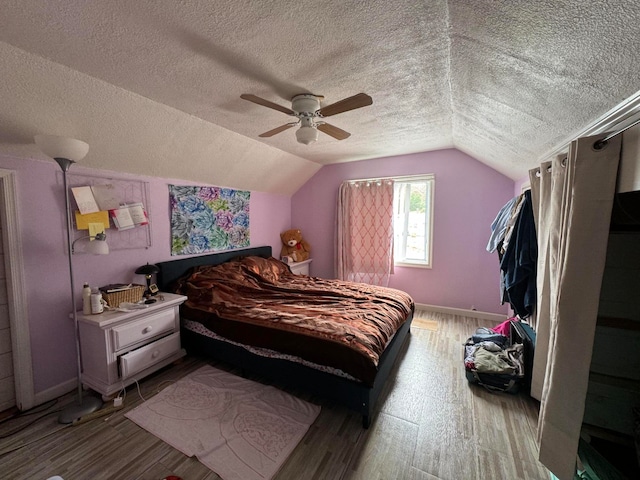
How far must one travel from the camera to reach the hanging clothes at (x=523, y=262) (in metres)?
2.00

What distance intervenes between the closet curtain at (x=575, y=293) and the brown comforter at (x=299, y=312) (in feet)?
3.12

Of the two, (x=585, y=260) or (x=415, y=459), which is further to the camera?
(x=415, y=459)

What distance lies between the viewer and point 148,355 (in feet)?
7.06

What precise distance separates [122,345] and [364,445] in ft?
6.41

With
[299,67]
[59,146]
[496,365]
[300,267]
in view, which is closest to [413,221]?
[300,267]

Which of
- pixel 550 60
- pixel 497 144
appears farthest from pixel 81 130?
pixel 497 144

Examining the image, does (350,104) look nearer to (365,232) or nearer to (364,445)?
(364,445)

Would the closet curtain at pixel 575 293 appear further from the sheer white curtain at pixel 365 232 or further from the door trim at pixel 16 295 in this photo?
the door trim at pixel 16 295

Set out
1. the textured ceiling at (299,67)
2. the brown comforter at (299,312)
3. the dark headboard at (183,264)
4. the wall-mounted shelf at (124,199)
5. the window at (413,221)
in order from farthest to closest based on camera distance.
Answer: the window at (413,221), the dark headboard at (183,264), the wall-mounted shelf at (124,199), the brown comforter at (299,312), the textured ceiling at (299,67)

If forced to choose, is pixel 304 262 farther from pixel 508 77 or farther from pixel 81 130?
pixel 508 77

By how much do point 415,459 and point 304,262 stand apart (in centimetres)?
332

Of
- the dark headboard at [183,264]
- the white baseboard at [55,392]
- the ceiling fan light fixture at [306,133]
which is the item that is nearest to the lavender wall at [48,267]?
the white baseboard at [55,392]

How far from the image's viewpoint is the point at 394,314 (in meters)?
2.41

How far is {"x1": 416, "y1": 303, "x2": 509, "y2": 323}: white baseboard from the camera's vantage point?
11.2ft
